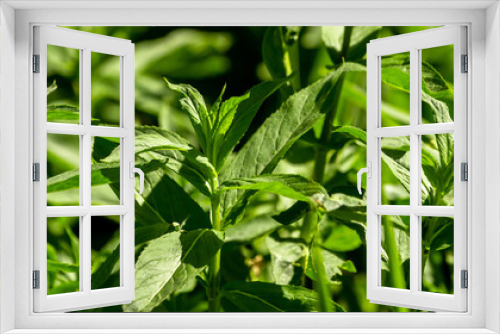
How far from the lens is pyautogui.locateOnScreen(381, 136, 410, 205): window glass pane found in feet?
5.82

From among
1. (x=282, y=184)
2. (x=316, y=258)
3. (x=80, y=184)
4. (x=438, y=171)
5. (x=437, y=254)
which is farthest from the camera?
(x=437, y=254)

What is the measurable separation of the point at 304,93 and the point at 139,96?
937 millimetres

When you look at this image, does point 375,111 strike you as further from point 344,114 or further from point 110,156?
point 110,156

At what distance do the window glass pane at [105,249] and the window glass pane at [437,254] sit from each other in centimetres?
115

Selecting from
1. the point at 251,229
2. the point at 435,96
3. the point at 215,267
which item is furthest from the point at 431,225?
the point at 215,267

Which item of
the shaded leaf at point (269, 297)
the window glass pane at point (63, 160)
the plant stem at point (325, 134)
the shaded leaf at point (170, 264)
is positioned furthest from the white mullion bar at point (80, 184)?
the plant stem at point (325, 134)

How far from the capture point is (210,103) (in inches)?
99.9

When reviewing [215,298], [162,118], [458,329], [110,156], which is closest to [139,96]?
[162,118]

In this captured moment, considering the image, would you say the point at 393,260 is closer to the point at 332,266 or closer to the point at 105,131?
the point at 332,266

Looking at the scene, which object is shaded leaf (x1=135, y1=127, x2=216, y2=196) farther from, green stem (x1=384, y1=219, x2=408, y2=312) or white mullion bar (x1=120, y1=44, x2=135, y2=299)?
green stem (x1=384, y1=219, x2=408, y2=312)

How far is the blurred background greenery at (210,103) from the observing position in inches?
85.4

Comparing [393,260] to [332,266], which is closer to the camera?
[393,260]

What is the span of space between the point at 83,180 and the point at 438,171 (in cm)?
129

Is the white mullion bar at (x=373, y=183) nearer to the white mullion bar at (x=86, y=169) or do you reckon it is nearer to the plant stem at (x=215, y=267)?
the plant stem at (x=215, y=267)
